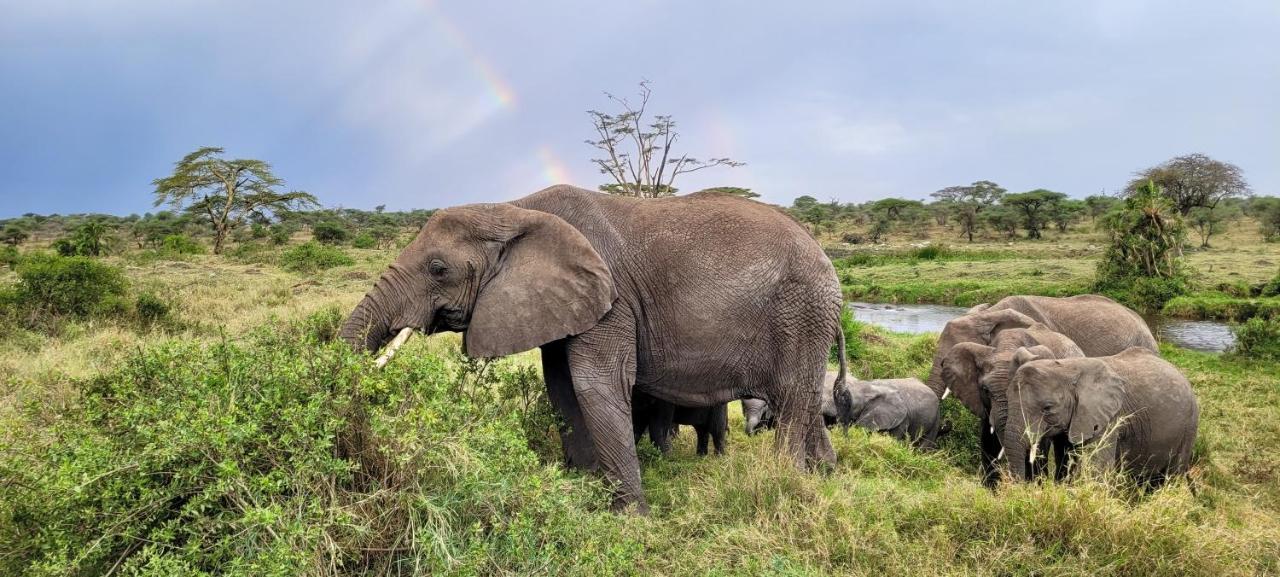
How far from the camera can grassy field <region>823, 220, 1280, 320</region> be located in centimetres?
2298

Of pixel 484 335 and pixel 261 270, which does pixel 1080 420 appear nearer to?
pixel 484 335

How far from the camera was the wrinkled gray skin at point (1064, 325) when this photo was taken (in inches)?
415

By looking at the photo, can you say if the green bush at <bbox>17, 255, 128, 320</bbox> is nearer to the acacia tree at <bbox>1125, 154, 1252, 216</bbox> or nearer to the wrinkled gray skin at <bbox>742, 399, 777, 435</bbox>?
the wrinkled gray skin at <bbox>742, 399, 777, 435</bbox>

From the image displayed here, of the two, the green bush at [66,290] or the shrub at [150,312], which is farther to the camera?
the shrub at [150,312]

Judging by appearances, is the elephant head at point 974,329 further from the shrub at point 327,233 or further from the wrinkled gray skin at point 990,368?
the shrub at point 327,233

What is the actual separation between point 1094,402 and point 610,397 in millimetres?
5062

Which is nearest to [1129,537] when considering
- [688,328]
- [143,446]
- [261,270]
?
[688,328]

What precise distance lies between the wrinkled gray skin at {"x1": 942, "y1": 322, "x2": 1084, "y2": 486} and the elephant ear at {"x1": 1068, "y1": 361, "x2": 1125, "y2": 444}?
773 mm

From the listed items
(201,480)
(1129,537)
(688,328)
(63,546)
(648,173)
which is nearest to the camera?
(63,546)

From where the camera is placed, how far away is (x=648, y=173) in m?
32.1

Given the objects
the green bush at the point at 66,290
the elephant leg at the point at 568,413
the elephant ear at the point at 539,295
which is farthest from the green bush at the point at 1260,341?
the green bush at the point at 66,290

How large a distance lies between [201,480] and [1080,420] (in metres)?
7.23

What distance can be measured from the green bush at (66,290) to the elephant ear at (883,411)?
39.4 ft

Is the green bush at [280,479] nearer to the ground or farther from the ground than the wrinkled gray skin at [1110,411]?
farther from the ground
